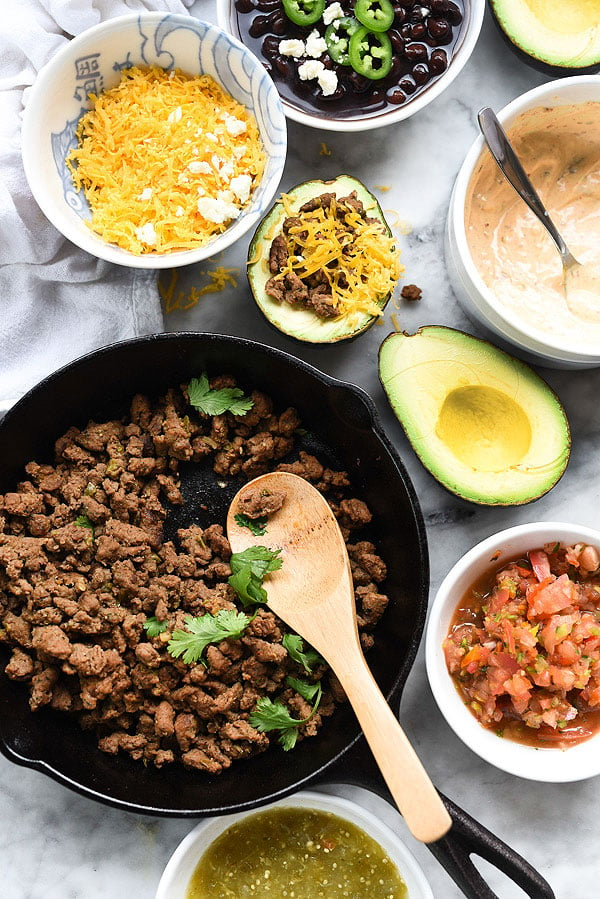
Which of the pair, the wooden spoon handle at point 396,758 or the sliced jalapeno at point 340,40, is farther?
the sliced jalapeno at point 340,40

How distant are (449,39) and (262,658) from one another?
1.73 metres

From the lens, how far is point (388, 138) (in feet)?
8.06

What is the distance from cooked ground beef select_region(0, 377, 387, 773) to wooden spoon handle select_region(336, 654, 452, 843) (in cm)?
15

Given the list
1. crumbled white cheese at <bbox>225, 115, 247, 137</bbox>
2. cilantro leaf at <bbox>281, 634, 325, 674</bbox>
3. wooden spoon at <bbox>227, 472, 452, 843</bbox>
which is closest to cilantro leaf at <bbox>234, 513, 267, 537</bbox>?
wooden spoon at <bbox>227, 472, 452, 843</bbox>

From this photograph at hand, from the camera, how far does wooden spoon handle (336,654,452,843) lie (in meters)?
1.85

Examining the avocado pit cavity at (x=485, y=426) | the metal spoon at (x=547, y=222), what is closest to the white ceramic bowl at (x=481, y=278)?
the metal spoon at (x=547, y=222)

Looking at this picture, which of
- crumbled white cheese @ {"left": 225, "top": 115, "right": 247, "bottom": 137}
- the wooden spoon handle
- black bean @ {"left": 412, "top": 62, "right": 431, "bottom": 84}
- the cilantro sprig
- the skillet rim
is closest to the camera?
the wooden spoon handle

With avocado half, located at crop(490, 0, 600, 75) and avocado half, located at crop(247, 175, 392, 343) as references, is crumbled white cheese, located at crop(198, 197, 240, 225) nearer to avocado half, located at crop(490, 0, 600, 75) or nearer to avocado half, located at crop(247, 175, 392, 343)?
avocado half, located at crop(247, 175, 392, 343)

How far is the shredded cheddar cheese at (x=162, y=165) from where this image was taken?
2113mm

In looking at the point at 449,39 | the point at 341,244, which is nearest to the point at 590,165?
the point at 449,39

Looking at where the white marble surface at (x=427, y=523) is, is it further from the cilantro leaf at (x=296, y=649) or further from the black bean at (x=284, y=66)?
the cilantro leaf at (x=296, y=649)

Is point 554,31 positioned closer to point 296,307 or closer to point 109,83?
point 296,307

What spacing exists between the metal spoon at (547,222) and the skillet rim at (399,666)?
0.69 meters

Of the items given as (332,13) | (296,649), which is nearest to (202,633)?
(296,649)
